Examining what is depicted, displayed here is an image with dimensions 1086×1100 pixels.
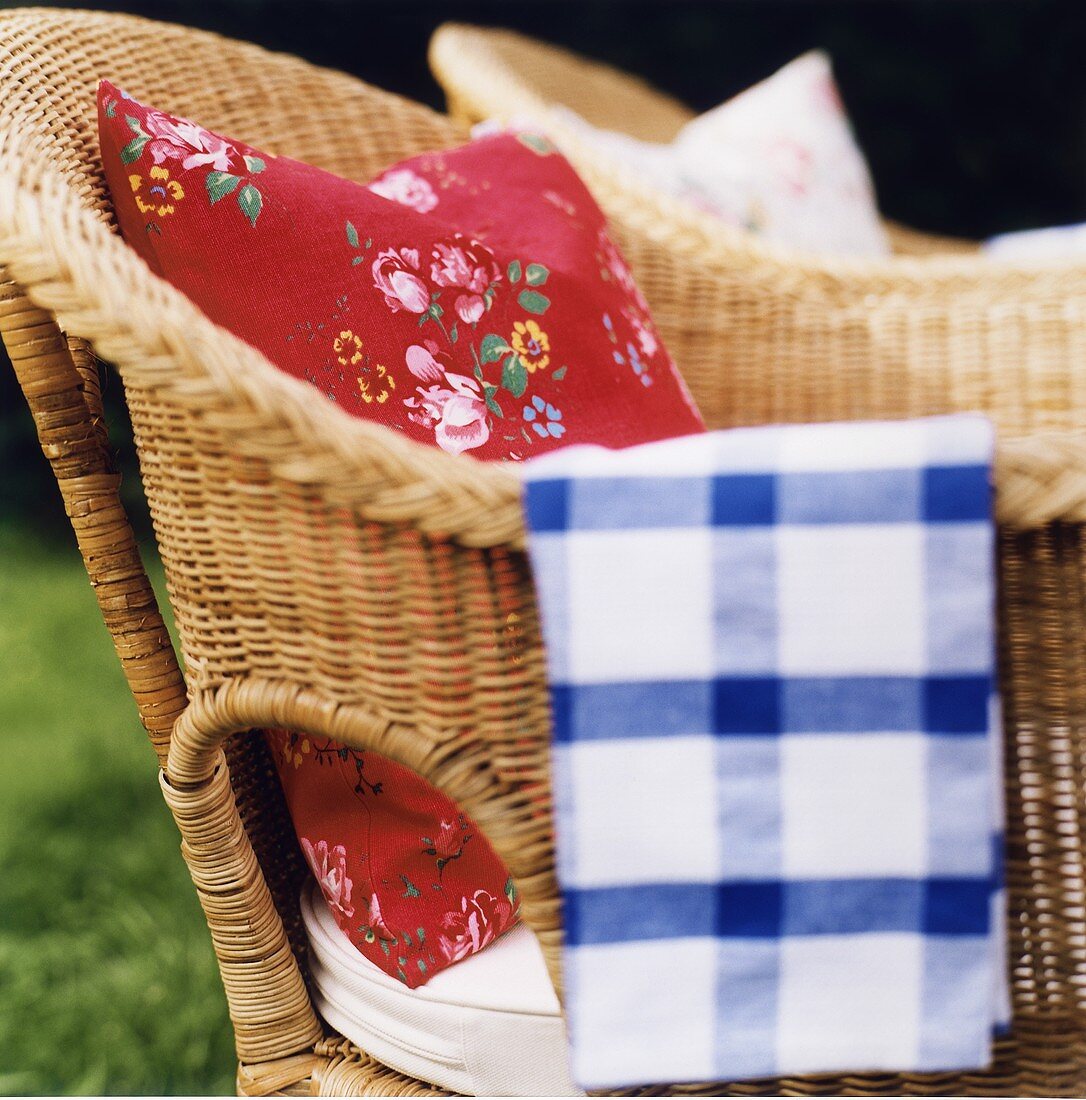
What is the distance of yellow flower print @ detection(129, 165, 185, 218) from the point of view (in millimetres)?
814

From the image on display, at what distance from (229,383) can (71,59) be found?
464 mm

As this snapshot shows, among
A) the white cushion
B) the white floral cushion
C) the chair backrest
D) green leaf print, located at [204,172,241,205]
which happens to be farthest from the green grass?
the white cushion

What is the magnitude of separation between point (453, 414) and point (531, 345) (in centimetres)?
10

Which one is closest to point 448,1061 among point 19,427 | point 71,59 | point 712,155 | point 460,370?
point 460,370

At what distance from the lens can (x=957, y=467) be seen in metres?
0.58

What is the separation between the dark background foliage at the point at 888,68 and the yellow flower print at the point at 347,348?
6.93ft

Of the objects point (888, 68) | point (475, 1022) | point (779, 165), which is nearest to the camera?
point (475, 1022)

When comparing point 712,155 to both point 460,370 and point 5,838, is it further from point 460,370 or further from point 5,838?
point 5,838

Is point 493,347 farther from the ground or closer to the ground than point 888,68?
farther from the ground

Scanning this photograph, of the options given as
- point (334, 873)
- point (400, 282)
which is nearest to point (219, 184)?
point (400, 282)

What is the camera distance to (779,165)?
67.4 inches

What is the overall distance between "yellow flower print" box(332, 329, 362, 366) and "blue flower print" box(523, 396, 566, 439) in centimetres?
13

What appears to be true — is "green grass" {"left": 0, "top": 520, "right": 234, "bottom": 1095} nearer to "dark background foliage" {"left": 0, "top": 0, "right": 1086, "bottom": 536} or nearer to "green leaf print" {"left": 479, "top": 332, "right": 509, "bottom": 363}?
"dark background foliage" {"left": 0, "top": 0, "right": 1086, "bottom": 536}

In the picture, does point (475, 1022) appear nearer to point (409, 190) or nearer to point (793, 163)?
point (409, 190)
